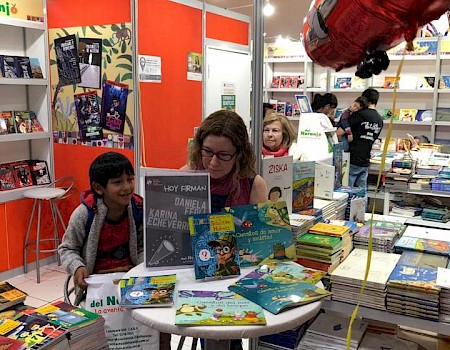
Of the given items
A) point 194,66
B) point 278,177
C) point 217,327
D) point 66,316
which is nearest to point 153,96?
point 194,66

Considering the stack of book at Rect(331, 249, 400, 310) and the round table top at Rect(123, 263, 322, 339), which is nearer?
the round table top at Rect(123, 263, 322, 339)

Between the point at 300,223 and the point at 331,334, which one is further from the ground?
the point at 300,223

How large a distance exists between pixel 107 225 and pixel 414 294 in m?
1.39

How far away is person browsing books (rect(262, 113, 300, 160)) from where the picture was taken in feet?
9.95

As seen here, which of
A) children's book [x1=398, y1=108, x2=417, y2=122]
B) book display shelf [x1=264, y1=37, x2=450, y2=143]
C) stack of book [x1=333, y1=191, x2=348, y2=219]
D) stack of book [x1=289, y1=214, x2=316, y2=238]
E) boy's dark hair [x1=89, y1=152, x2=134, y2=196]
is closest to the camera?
boy's dark hair [x1=89, y1=152, x2=134, y2=196]

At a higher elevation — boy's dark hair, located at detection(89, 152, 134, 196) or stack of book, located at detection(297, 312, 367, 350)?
boy's dark hair, located at detection(89, 152, 134, 196)

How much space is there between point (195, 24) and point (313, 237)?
2832mm

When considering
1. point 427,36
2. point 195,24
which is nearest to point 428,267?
point 195,24

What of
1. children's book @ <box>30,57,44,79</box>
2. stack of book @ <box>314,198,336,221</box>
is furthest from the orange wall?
stack of book @ <box>314,198,336,221</box>

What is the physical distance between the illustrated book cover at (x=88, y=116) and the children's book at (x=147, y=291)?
2817 mm

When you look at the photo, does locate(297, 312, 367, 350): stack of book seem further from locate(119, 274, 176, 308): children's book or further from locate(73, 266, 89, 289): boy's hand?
locate(73, 266, 89, 289): boy's hand

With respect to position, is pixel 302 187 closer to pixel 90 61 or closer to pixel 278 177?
pixel 278 177

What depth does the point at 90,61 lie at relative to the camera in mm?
4250

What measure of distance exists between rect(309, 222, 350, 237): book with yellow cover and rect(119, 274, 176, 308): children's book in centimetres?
99
